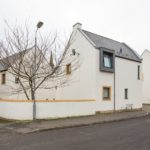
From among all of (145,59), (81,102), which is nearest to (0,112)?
(81,102)

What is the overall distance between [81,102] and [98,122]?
3475 mm

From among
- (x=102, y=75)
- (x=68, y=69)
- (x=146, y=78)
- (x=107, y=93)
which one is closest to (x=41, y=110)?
(x=102, y=75)

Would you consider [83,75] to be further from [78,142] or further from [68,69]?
[78,142]

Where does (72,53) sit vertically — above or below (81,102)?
above

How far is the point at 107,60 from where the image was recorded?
21562mm

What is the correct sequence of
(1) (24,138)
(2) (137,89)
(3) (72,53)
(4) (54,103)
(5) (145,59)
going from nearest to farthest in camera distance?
1. (1) (24,138)
2. (4) (54,103)
3. (3) (72,53)
4. (2) (137,89)
5. (5) (145,59)

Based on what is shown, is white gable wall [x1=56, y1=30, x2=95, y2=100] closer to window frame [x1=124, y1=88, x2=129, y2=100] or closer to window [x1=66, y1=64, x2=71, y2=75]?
window [x1=66, y1=64, x2=71, y2=75]

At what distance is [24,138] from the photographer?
388 inches

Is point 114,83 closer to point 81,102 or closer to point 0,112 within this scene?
point 81,102

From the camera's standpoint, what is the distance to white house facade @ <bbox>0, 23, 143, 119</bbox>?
19.8 meters

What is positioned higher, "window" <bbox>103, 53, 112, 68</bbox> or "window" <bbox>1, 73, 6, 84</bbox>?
"window" <bbox>103, 53, 112, 68</bbox>

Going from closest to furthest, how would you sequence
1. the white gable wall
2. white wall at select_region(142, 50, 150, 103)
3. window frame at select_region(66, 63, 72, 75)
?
the white gable wall → window frame at select_region(66, 63, 72, 75) → white wall at select_region(142, 50, 150, 103)

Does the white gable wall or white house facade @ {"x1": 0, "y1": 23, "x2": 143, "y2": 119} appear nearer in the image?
white house facade @ {"x1": 0, "y1": 23, "x2": 143, "y2": 119}

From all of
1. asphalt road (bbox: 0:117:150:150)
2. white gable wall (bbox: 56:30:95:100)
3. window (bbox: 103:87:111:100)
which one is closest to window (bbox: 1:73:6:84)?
white gable wall (bbox: 56:30:95:100)
